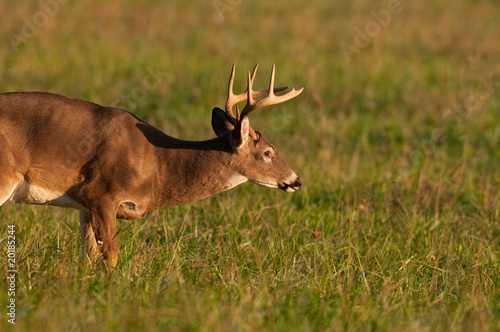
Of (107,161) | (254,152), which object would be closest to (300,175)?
(254,152)

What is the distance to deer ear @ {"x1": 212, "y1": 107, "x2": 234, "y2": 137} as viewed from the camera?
214 inches

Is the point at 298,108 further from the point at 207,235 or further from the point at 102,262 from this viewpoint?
the point at 102,262

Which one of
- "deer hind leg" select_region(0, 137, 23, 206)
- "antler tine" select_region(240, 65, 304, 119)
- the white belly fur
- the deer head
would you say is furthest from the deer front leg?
"antler tine" select_region(240, 65, 304, 119)

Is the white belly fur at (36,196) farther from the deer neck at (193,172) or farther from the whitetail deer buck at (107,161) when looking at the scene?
the deer neck at (193,172)

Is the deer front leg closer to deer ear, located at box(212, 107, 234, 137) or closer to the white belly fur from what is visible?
the white belly fur

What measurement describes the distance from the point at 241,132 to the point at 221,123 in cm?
33

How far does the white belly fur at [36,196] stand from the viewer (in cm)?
490

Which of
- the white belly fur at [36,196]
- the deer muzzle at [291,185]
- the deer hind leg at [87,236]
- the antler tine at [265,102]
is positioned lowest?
the deer hind leg at [87,236]

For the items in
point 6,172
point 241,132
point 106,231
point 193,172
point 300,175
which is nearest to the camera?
point 6,172

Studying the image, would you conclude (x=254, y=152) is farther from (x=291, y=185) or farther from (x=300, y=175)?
(x=300, y=175)

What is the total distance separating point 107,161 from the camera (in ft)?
16.3

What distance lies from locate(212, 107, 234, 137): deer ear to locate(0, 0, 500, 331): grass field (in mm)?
850

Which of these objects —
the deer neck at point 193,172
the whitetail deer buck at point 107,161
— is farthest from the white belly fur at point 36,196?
the deer neck at point 193,172

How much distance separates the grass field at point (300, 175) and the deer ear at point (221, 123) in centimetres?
85
